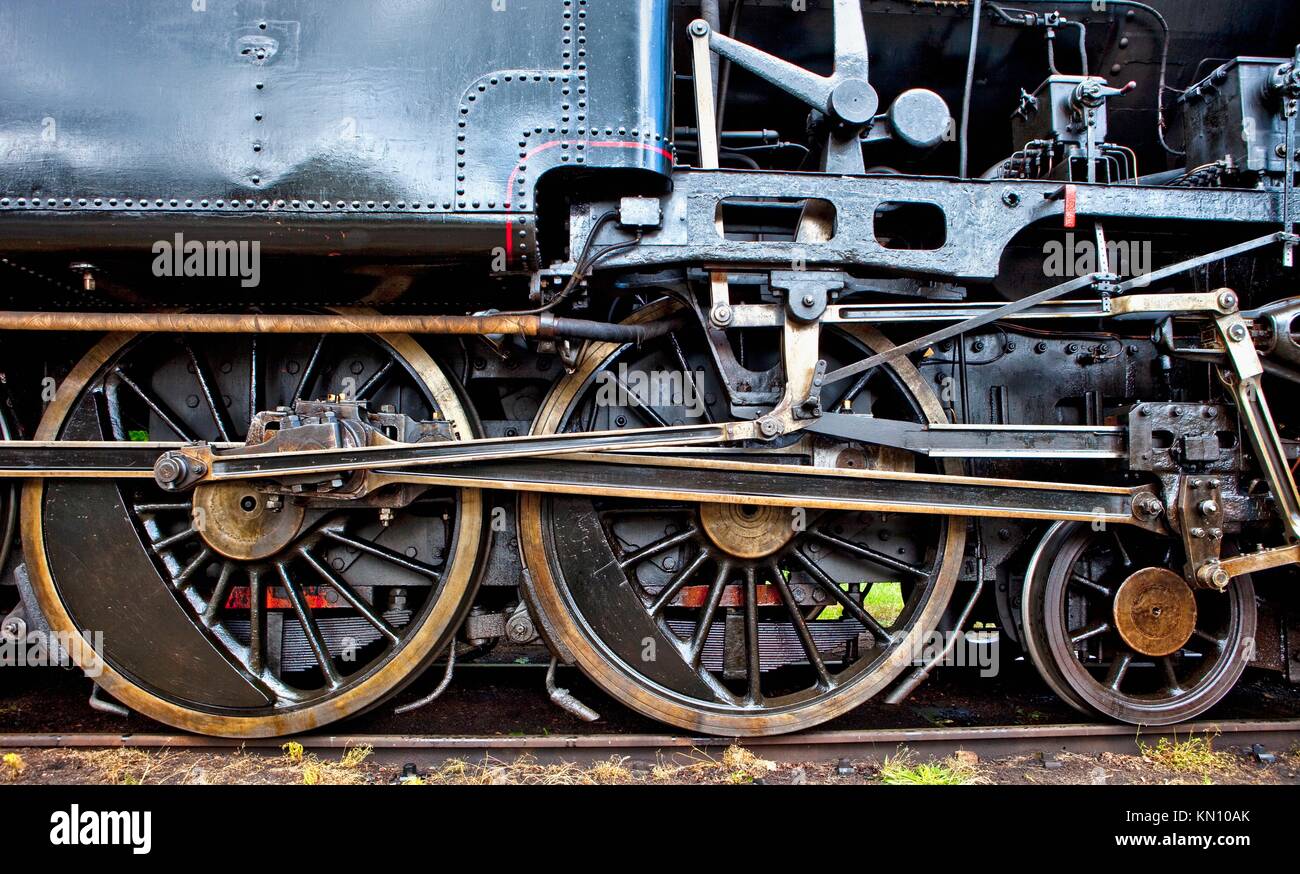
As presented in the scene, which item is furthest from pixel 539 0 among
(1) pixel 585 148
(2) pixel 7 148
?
Answer: (2) pixel 7 148

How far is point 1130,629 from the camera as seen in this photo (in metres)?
3.22

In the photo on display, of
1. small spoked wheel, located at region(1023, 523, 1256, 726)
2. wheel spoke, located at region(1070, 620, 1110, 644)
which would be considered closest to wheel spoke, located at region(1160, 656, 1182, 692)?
small spoked wheel, located at region(1023, 523, 1256, 726)

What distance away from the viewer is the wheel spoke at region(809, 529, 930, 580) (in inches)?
129

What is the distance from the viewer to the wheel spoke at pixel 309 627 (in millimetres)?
3146

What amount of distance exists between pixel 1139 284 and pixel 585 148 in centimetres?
212

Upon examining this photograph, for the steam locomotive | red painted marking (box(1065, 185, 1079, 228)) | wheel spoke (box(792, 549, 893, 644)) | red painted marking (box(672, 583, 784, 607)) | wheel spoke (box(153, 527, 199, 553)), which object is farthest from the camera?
red painted marking (box(672, 583, 784, 607))

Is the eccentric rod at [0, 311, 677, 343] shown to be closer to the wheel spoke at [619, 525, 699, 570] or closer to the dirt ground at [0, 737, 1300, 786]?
the wheel spoke at [619, 525, 699, 570]

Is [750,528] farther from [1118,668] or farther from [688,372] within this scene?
[1118,668]

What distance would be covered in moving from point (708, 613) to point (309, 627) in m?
1.65

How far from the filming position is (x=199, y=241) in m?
2.59

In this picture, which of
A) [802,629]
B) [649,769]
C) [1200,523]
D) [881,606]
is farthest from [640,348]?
[881,606]

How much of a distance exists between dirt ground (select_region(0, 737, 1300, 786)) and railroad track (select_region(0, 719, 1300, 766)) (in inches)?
1.5

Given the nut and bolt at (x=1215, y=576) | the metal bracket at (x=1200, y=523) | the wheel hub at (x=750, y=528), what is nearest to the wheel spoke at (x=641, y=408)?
the wheel hub at (x=750, y=528)

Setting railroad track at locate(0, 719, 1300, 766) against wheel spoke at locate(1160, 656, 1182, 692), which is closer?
railroad track at locate(0, 719, 1300, 766)
